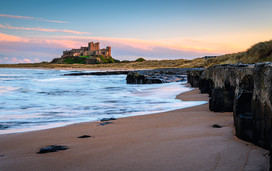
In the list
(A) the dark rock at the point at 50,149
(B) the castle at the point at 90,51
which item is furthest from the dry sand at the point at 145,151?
(B) the castle at the point at 90,51

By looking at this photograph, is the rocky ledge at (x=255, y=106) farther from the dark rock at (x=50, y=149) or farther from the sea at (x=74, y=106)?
the sea at (x=74, y=106)

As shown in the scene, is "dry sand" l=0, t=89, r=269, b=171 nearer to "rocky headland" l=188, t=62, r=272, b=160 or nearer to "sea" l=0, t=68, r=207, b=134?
"rocky headland" l=188, t=62, r=272, b=160

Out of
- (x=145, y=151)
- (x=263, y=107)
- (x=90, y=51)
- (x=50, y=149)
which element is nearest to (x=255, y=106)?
(x=263, y=107)

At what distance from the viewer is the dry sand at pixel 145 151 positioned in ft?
5.21

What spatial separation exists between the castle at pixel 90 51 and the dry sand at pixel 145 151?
397 feet

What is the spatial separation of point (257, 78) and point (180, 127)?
120 centimetres

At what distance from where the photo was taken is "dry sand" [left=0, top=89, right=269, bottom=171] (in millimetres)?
1587

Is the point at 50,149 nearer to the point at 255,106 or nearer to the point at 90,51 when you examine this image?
the point at 255,106

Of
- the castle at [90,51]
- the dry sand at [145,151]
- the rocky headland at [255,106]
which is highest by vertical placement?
the castle at [90,51]

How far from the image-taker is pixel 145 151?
1.90m

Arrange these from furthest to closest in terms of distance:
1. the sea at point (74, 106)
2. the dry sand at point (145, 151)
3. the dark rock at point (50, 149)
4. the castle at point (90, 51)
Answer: the castle at point (90, 51) < the sea at point (74, 106) < the dark rock at point (50, 149) < the dry sand at point (145, 151)

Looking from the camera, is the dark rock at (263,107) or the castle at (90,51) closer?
the dark rock at (263,107)

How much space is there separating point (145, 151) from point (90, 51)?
125067mm

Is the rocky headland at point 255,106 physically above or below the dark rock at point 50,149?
above
